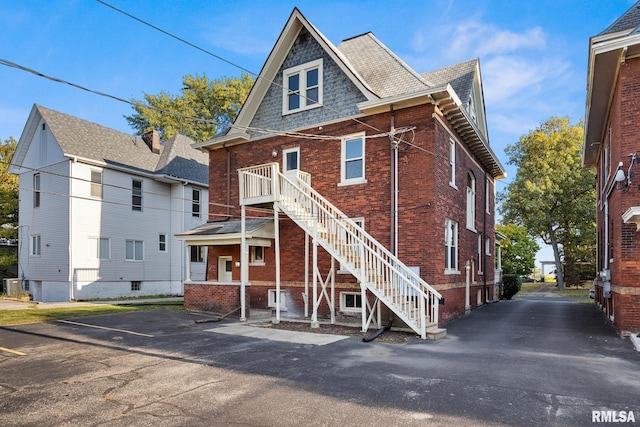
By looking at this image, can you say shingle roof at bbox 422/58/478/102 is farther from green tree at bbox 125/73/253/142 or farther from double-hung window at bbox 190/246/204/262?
green tree at bbox 125/73/253/142

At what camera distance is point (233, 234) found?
48.0 ft

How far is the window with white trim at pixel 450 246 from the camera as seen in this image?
45.7 ft

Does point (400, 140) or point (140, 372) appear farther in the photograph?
point (400, 140)

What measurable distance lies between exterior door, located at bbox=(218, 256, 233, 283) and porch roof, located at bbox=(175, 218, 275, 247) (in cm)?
144

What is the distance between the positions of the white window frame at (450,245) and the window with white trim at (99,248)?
17.8 meters

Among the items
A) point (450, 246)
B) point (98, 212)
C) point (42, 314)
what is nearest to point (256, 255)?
point (450, 246)

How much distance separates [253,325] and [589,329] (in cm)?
950

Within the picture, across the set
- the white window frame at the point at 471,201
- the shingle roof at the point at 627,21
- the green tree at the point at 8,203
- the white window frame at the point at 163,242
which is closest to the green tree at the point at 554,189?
the white window frame at the point at 471,201

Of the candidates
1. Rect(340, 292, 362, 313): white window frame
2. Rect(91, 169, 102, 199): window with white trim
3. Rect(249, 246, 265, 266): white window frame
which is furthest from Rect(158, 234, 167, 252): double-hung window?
Rect(340, 292, 362, 313): white window frame

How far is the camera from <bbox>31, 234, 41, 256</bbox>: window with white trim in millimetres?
23156

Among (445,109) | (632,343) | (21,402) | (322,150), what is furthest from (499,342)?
(21,402)

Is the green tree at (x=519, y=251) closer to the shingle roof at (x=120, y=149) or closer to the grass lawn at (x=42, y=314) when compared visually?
the shingle roof at (x=120, y=149)

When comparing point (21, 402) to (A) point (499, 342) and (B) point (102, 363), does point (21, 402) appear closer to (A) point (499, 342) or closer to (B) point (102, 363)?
(B) point (102, 363)

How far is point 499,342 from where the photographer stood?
10.0m
